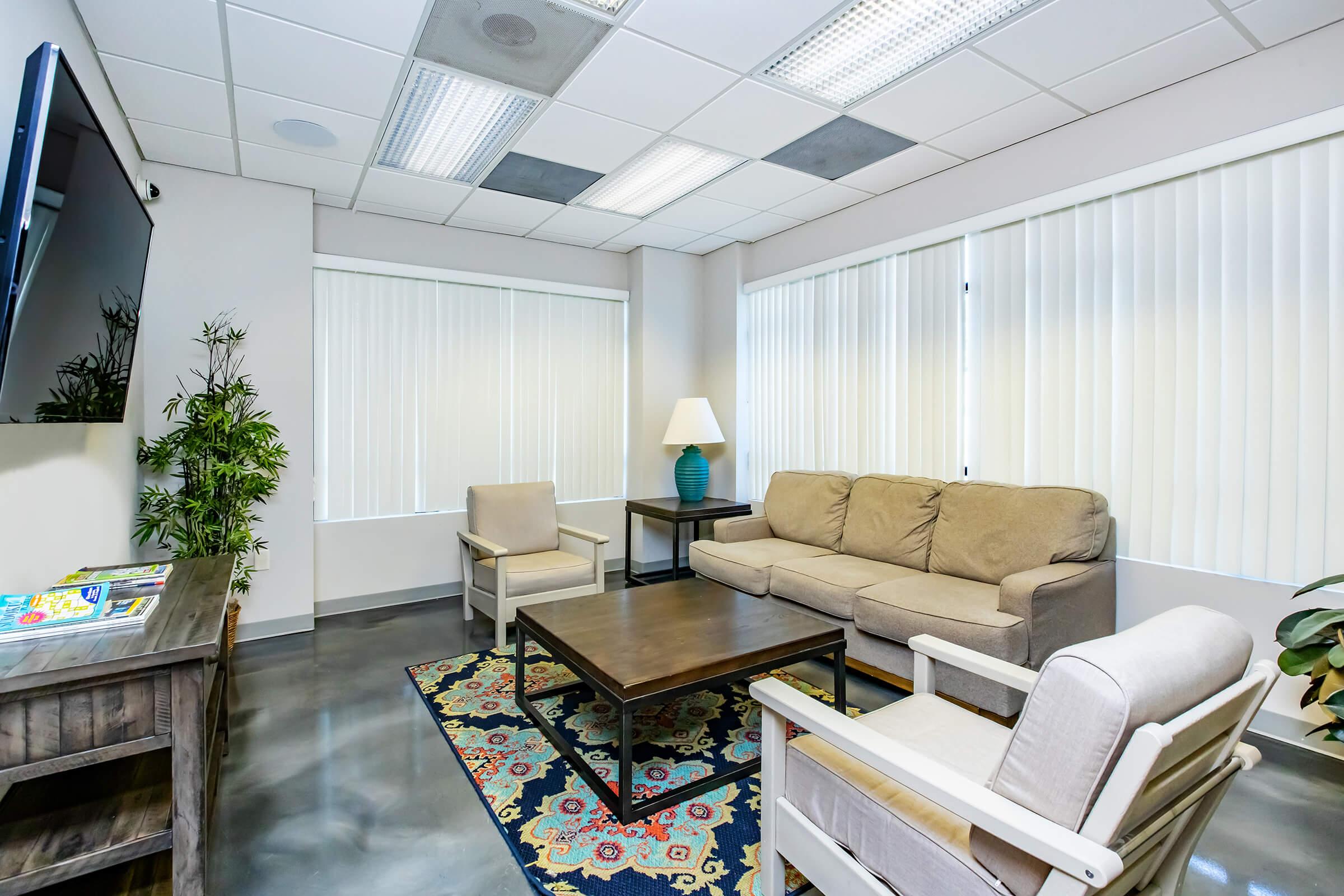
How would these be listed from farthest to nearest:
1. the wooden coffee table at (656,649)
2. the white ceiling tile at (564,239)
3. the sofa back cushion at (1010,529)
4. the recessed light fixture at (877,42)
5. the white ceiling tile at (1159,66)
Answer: the white ceiling tile at (564,239), the sofa back cushion at (1010,529), the white ceiling tile at (1159,66), the recessed light fixture at (877,42), the wooden coffee table at (656,649)

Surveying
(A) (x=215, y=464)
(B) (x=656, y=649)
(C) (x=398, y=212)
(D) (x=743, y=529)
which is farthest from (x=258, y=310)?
(D) (x=743, y=529)

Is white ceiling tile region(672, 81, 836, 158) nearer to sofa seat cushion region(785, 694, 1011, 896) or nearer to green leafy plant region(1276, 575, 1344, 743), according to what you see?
sofa seat cushion region(785, 694, 1011, 896)

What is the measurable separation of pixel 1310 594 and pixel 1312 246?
53.1 inches

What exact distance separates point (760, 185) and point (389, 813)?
3663mm

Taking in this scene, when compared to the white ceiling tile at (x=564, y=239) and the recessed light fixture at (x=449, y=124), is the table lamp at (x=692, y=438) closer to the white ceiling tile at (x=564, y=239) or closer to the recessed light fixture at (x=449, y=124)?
the white ceiling tile at (x=564, y=239)

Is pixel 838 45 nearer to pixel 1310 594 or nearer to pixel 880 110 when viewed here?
pixel 880 110

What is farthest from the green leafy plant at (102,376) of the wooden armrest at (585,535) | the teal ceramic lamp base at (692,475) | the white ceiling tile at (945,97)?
the teal ceramic lamp base at (692,475)

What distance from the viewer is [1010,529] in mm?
3006

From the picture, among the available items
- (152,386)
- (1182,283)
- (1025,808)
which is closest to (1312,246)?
(1182,283)

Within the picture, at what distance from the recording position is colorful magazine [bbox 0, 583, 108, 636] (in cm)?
140

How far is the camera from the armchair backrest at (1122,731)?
97 cm

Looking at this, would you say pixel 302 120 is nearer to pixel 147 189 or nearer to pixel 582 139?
pixel 147 189

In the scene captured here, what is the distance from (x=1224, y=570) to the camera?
2.56 meters

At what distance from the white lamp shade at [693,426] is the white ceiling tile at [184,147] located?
3194 mm
